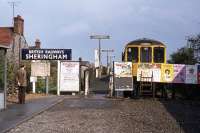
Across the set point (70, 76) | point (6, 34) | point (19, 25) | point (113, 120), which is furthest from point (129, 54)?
point (19, 25)

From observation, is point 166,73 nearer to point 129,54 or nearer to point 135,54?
point 135,54

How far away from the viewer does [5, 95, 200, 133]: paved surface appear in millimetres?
15867

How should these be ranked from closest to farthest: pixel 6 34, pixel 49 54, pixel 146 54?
pixel 146 54 < pixel 49 54 < pixel 6 34

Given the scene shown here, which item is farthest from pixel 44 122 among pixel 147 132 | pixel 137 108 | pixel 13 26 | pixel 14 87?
pixel 13 26

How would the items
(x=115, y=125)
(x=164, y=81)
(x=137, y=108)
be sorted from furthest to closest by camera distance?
(x=164, y=81) < (x=137, y=108) < (x=115, y=125)

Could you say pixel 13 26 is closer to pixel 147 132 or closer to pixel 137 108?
pixel 137 108

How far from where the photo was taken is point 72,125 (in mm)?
16922

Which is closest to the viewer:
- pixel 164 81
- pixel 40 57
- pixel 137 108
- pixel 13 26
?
pixel 137 108

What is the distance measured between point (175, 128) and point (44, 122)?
424 centimetres

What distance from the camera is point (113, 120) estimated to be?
18391 mm

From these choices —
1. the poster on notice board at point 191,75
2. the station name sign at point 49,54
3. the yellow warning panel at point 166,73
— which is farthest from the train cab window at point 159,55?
the station name sign at point 49,54

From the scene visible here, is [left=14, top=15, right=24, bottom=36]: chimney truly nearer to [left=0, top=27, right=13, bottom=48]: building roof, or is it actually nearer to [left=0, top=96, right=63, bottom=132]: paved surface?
[left=0, top=27, right=13, bottom=48]: building roof

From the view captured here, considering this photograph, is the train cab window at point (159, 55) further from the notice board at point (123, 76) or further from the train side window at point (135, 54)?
the notice board at point (123, 76)

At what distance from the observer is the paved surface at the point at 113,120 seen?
1587cm
